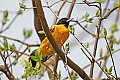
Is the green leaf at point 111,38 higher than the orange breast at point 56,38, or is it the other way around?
the orange breast at point 56,38

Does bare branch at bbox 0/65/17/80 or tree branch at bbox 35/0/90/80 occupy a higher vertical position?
tree branch at bbox 35/0/90/80

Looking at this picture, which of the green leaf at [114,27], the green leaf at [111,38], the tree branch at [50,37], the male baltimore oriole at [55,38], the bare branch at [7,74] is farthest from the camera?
the green leaf at [114,27]

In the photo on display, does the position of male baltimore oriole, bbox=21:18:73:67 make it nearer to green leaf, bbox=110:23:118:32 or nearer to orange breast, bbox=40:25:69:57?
orange breast, bbox=40:25:69:57

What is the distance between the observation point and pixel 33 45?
72.4 inches

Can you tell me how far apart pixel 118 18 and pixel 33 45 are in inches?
19.0

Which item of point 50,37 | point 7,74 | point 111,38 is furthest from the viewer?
point 111,38

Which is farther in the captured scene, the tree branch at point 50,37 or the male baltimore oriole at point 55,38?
the male baltimore oriole at point 55,38

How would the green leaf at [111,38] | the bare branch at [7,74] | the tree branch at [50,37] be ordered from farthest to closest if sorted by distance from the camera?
the green leaf at [111,38] < the bare branch at [7,74] < the tree branch at [50,37]

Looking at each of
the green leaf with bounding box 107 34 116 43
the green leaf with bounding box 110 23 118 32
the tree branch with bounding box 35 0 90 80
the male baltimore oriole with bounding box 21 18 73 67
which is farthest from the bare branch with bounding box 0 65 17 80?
the green leaf with bounding box 110 23 118 32

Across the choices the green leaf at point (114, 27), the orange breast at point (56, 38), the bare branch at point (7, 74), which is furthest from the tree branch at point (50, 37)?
the green leaf at point (114, 27)

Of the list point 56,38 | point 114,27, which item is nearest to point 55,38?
point 56,38

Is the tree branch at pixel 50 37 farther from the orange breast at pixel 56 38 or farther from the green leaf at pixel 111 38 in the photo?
the green leaf at pixel 111 38

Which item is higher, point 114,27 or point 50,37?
point 50,37

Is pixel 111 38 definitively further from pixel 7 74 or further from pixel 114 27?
pixel 7 74
